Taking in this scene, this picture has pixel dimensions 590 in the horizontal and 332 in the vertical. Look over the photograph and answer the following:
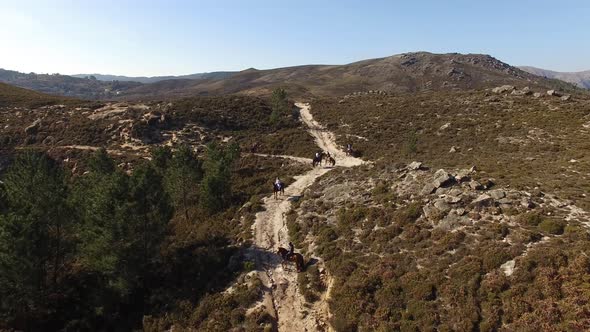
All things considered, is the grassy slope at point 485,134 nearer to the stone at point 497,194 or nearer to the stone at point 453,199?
the stone at point 497,194

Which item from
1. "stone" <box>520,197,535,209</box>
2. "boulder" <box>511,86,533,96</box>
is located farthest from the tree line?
"boulder" <box>511,86,533,96</box>

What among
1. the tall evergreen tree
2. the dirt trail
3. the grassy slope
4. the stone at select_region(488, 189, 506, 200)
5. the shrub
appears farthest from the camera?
the grassy slope

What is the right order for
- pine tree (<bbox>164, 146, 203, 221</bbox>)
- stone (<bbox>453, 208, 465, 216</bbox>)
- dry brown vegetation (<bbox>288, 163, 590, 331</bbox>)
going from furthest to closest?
pine tree (<bbox>164, 146, 203, 221</bbox>)
stone (<bbox>453, 208, 465, 216</bbox>)
dry brown vegetation (<bbox>288, 163, 590, 331</bbox>)

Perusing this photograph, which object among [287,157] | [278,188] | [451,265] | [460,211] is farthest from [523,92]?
[451,265]

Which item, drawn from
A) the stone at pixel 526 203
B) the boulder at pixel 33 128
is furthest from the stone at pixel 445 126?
the boulder at pixel 33 128

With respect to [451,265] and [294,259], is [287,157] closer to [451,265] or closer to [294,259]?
[294,259]

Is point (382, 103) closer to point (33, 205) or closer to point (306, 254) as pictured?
point (306, 254)

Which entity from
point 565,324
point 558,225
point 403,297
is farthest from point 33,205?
point 558,225

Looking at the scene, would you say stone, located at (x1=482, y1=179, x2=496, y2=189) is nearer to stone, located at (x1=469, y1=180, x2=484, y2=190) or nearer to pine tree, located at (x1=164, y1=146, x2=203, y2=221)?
stone, located at (x1=469, y1=180, x2=484, y2=190)
